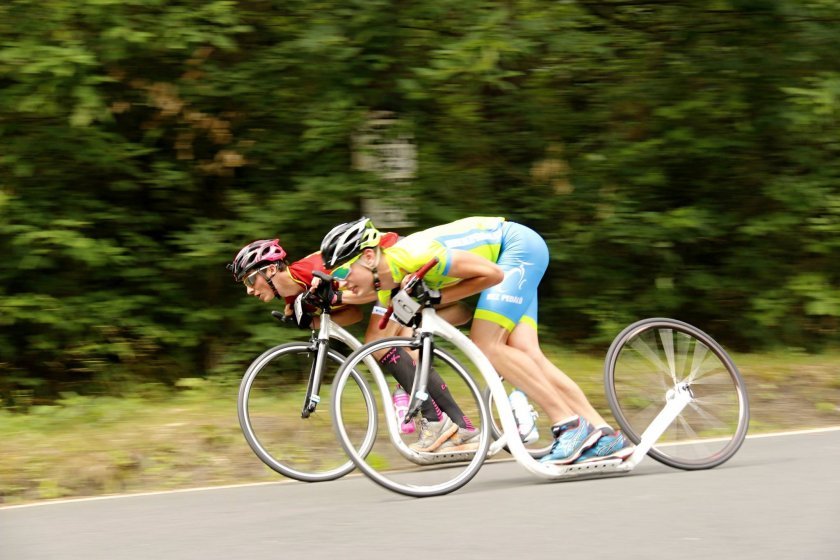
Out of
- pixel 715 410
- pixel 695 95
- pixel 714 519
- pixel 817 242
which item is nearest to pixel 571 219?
pixel 695 95

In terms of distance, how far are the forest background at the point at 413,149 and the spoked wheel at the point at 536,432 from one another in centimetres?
300

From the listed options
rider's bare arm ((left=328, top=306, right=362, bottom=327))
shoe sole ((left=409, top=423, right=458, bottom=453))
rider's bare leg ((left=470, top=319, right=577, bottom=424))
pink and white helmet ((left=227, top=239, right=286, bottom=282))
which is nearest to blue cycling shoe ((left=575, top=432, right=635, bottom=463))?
rider's bare leg ((left=470, top=319, right=577, bottom=424))

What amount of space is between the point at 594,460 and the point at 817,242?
227 inches

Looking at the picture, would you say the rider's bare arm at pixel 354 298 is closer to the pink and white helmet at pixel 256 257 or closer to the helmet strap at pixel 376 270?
the helmet strap at pixel 376 270

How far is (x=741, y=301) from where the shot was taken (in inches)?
464

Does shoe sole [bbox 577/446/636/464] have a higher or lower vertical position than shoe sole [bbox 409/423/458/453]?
higher

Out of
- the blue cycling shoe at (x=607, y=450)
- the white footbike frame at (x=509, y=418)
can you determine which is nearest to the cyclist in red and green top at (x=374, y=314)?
the white footbike frame at (x=509, y=418)

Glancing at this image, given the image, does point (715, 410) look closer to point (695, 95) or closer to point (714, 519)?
point (714, 519)

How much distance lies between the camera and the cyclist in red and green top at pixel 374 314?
6574 millimetres

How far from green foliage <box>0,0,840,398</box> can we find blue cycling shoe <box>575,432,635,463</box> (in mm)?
4374

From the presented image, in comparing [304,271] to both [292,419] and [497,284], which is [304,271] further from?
[497,284]

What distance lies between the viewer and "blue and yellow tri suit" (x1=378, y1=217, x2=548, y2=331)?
625 cm

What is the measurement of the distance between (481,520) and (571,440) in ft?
3.58

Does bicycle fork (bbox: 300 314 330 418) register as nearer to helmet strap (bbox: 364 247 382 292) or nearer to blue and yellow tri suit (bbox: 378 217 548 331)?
blue and yellow tri suit (bbox: 378 217 548 331)
